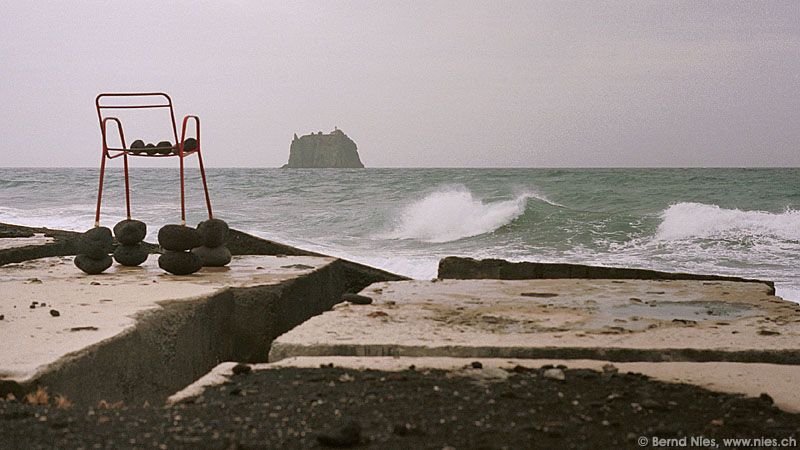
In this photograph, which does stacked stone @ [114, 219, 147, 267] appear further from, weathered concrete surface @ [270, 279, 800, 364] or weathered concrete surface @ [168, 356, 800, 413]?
weathered concrete surface @ [168, 356, 800, 413]

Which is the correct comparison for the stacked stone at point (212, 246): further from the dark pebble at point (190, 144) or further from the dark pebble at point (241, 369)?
the dark pebble at point (241, 369)

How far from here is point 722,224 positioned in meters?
16.1

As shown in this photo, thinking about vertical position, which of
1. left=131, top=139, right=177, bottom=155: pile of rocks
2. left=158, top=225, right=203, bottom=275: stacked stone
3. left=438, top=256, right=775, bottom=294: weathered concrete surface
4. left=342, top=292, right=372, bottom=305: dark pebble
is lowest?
left=438, top=256, right=775, bottom=294: weathered concrete surface

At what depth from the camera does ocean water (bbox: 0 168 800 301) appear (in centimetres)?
1259

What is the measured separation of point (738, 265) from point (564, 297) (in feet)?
29.5

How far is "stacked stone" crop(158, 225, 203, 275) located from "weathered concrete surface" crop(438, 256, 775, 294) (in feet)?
4.87

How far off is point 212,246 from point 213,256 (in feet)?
0.29

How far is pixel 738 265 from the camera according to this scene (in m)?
11.8

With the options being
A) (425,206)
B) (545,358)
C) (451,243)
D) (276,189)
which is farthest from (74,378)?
(276,189)

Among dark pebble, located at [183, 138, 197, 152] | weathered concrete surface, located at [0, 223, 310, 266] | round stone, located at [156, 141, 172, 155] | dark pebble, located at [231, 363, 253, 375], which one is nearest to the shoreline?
dark pebble, located at [231, 363, 253, 375]

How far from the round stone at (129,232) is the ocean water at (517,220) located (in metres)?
4.09

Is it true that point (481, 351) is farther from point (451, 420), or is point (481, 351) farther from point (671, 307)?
point (671, 307)

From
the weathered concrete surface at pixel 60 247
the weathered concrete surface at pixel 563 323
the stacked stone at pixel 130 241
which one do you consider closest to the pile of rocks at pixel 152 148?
the stacked stone at pixel 130 241

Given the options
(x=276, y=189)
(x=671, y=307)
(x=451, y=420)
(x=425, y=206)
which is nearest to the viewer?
(x=451, y=420)
